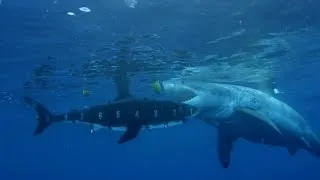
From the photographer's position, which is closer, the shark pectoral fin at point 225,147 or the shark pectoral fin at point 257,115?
the shark pectoral fin at point 257,115

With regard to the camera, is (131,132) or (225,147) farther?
(225,147)

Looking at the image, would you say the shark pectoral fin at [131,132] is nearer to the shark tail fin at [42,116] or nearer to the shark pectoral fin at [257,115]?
the shark tail fin at [42,116]

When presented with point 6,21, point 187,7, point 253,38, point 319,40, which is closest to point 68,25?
point 6,21

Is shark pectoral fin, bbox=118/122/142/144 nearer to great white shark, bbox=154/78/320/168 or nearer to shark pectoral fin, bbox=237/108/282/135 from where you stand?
great white shark, bbox=154/78/320/168

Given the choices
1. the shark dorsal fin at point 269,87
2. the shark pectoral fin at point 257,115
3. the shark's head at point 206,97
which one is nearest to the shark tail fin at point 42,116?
the shark's head at point 206,97

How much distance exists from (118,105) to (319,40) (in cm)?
1556

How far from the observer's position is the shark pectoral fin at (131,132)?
19.1 ft

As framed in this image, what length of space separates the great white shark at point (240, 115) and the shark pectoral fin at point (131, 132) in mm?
5136

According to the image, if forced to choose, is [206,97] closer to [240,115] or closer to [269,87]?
[240,115]

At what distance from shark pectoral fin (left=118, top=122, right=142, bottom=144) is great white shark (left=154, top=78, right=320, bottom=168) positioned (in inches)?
202

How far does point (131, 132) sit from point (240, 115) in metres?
6.72

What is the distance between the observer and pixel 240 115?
39.0 ft

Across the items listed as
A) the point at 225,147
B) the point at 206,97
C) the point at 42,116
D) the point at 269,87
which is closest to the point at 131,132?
the point at 42,116

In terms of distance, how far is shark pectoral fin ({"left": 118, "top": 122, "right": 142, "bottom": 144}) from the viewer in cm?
581
